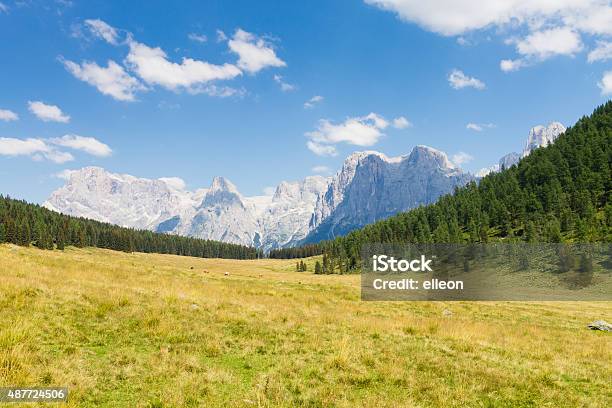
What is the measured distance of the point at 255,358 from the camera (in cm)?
1298

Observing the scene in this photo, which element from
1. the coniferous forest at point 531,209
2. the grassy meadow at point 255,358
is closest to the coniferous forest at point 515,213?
the coniferous forest at point 531,209

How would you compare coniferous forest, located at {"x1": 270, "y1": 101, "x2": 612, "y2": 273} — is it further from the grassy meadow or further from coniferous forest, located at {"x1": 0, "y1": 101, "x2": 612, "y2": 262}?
the grassy meadow

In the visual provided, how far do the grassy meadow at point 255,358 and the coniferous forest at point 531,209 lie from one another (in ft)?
349

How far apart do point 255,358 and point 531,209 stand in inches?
5942

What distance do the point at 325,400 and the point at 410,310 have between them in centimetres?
2393

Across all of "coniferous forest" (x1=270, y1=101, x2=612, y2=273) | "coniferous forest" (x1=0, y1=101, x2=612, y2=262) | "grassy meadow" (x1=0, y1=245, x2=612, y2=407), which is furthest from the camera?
"coniferous forest" (x1=0, y1=101, x2=612, y2=262)

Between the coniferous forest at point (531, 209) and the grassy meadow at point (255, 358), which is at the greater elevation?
the coniferous forest at point (531, 209)

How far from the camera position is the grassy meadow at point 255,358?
383 inches

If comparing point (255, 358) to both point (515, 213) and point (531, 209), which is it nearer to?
point (515, 213)

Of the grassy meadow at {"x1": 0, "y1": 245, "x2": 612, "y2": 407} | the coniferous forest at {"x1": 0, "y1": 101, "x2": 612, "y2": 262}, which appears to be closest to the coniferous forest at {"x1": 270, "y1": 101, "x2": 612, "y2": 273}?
the coniferous forest at {"x1": 0, "y1": 101, "x2": 612, "y2": 262}

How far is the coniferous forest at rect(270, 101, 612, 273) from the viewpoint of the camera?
115 m

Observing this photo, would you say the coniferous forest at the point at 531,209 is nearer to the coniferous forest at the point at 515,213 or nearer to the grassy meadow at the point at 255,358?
the coniferous forest at the point at 515,213

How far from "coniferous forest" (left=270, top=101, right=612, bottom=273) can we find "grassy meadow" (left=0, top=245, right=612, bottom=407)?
10640 cm

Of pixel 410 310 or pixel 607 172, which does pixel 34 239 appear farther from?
pixel 607 172
